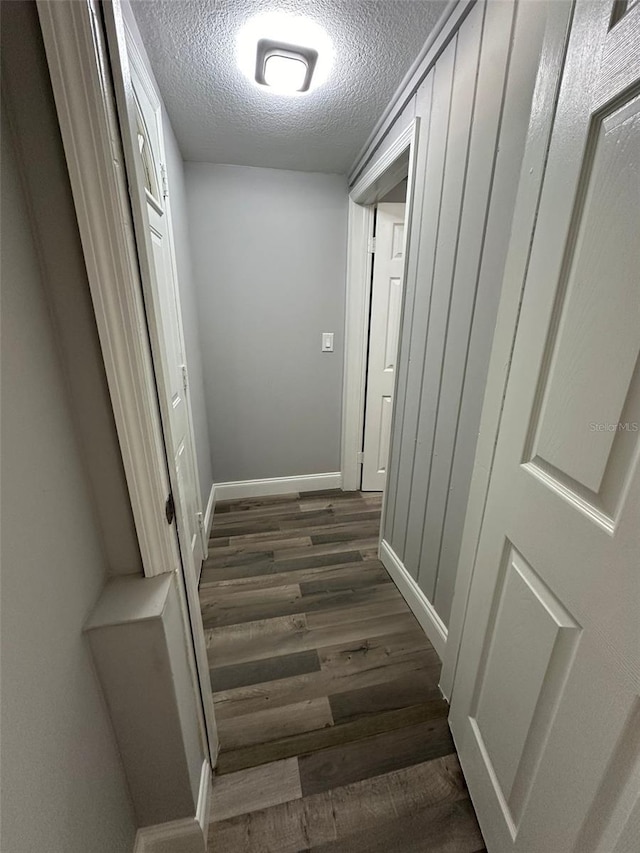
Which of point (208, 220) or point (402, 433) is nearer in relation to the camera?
point (402, 433)

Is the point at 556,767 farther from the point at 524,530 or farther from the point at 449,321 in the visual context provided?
the point at 449,321

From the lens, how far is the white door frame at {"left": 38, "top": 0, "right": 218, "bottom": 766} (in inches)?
19.6

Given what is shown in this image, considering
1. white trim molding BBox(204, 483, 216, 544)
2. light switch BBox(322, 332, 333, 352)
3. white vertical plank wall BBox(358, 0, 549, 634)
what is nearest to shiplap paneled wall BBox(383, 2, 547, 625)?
white vertical plank wall BBox(358, 0, 549, 634)

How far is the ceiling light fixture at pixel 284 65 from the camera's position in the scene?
121 centimetres

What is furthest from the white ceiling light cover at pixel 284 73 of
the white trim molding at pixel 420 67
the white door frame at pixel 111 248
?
the white door frame at pixel 111 248

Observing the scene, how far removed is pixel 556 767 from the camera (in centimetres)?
67

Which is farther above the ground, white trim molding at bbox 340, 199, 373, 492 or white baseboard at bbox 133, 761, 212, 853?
white trim molding at bbox 340, 199, 373, 492

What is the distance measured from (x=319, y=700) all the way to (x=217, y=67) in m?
2.50

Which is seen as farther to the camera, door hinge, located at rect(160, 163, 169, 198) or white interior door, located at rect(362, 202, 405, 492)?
white interior door, located at rect(362, 202, 405, 492)

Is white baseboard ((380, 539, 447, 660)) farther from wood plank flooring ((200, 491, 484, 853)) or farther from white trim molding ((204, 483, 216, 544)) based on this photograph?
white trim molding ((204, 483, 216, 544))

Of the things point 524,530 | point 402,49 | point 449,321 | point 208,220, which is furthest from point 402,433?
point 208,220

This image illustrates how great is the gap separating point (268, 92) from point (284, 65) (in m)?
0.20

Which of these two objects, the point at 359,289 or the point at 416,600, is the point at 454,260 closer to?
the point at 359,289

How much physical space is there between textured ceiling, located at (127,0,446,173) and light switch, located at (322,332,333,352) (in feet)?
3.44
